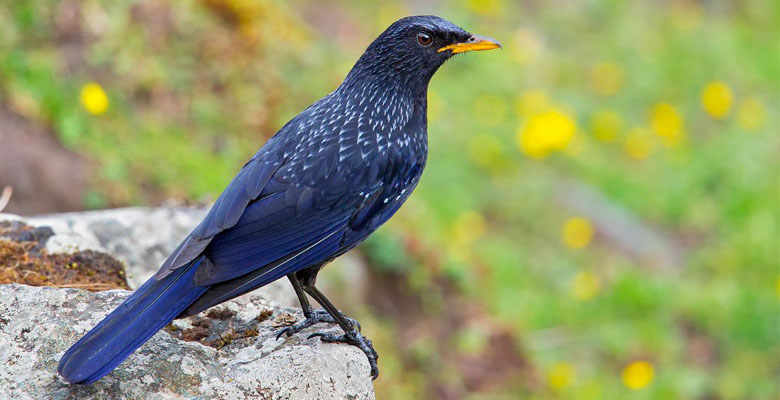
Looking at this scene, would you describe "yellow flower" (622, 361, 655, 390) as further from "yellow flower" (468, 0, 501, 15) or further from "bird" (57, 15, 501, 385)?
"yellow flower" (468, 0, 501, 15)

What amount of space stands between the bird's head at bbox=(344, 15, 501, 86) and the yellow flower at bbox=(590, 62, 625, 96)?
591 centimetres

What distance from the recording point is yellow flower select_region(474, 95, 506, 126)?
8492 millimetres

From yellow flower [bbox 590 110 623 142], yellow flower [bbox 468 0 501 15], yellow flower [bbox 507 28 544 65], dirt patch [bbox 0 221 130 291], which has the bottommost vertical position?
dirt patch [bbox 0 221 130 291]

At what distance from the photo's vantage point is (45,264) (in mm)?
3523

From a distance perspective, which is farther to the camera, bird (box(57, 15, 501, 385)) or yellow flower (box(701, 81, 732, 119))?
yellow flower (box(701, 81, 732, 119))

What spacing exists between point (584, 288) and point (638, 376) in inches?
39.3

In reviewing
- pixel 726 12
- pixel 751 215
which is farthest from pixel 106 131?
pixel 726 12

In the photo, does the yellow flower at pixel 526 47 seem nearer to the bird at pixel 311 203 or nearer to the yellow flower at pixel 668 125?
the yellow flower at pixel 668 125

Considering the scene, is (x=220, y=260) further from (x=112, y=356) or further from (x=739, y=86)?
(x=739, y=86)

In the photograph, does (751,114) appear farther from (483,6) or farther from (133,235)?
(133,235)

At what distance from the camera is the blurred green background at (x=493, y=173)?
5.64m

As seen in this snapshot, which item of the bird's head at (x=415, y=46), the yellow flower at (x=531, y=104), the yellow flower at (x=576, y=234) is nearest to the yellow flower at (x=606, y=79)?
the yellow flower at (x=531, y=104)

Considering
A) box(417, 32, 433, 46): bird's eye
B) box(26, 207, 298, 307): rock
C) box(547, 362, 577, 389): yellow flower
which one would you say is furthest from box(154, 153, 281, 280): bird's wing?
box(547, 362, 577, 389): yellow flower

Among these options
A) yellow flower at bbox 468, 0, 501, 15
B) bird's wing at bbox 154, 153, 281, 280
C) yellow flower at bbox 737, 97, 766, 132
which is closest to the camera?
bird's wing at bbox 154, 153, 281, 280
